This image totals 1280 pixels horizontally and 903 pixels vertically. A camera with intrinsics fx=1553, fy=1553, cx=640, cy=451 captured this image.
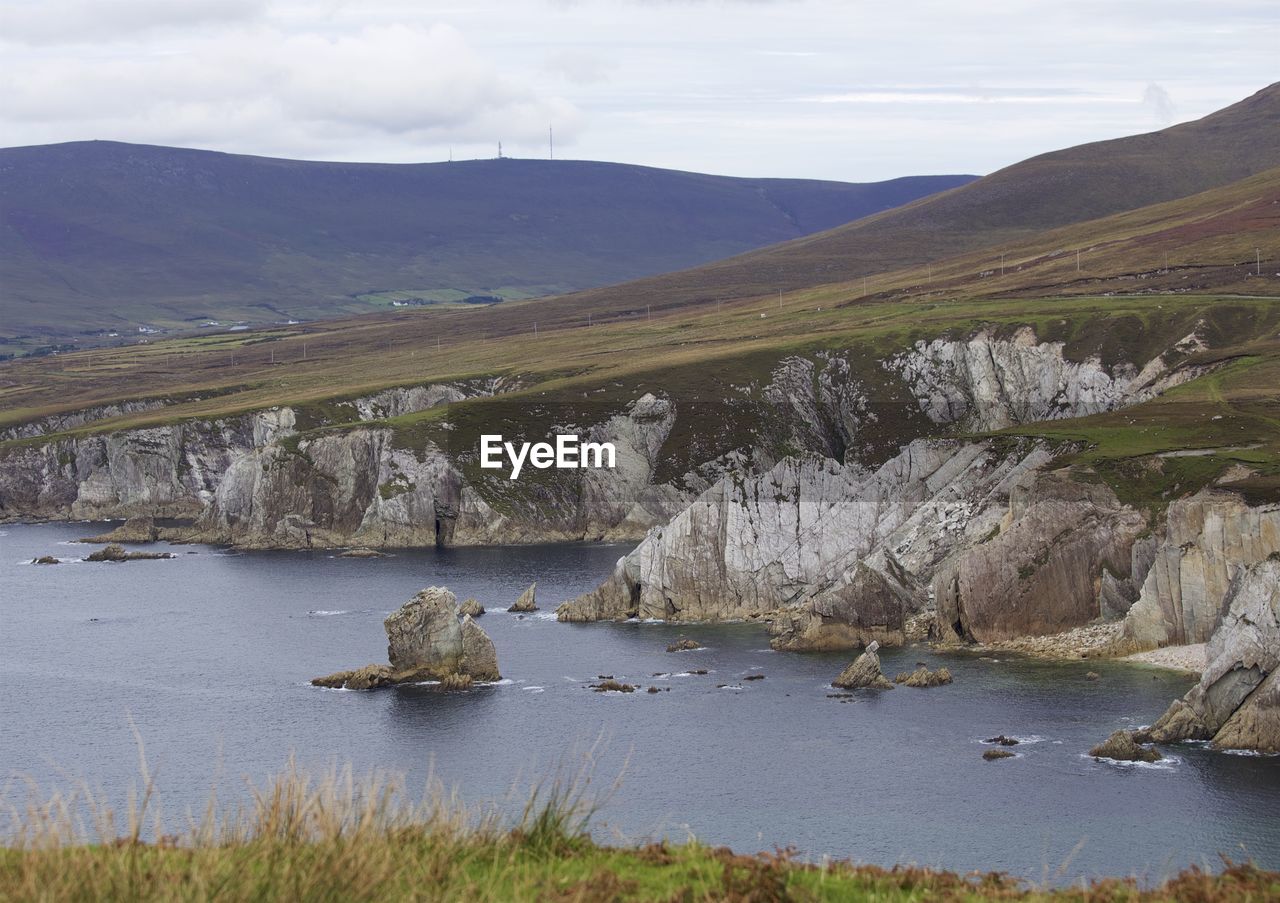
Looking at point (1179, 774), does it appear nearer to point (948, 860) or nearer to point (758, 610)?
point (948, 860)

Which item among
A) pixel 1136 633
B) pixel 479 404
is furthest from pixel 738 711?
pixel 479 404

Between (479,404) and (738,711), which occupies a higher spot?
(479,404)

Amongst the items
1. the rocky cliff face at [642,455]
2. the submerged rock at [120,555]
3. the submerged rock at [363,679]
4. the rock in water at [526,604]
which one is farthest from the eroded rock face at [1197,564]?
the submerged rock at [120,555]

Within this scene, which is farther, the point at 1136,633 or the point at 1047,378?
the point at 1047,378

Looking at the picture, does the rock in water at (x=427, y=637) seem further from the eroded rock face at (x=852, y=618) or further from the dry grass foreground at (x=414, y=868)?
the dry grass foreground at (x=414, y=868)

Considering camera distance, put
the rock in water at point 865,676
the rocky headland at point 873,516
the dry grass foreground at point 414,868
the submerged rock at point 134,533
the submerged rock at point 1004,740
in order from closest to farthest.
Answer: the dry grass foreground at point 414,868 < the submerged rock at point 1004,740 < the rock in water at point 865,676 < the rocky headland at point 873,516 < the submerged rock at point 134,533

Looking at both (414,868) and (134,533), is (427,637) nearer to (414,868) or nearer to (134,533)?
(414,868)

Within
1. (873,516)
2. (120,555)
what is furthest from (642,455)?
(873,516)
